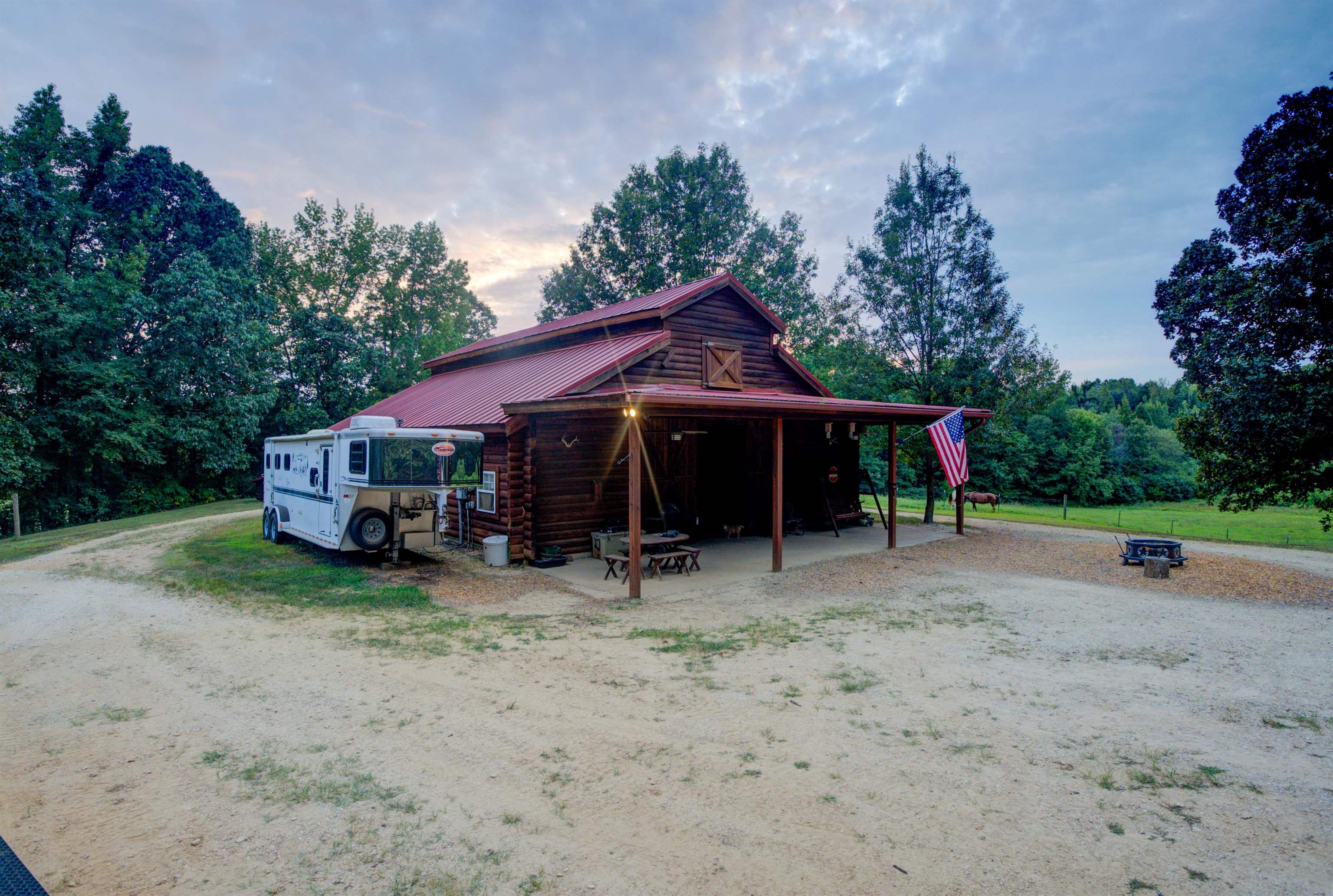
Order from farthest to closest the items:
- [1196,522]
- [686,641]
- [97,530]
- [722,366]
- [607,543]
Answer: [1196,522], [97,530], [722,366], [607,543], [686,641]

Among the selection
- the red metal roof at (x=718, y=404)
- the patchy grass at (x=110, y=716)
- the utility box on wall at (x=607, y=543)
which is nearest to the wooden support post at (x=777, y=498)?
the red metal roof at (x=718, y=404)

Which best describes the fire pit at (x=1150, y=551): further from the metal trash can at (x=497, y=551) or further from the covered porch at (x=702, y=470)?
the metal trash can at (x=497, y=551)

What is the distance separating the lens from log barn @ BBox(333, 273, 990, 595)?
12094 millimetres

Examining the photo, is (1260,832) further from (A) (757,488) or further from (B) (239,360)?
(B) (239,360)

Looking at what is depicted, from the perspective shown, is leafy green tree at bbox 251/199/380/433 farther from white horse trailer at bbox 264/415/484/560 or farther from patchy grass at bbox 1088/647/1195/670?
patchy grass at bbox 1088/647/1195/670

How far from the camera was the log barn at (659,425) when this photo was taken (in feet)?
39.7

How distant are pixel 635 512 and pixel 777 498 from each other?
3369 mm

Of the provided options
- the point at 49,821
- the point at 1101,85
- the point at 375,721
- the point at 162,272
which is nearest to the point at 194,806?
the point at 49,821

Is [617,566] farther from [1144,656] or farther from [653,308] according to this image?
[1144,656]

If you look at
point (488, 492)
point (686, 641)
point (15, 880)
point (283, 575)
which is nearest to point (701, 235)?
point (488, 492)

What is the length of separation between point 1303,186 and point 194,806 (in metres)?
17.4

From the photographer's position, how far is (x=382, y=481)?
11.2 m

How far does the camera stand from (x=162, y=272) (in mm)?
26531

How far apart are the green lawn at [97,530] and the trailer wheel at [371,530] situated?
856 cm
